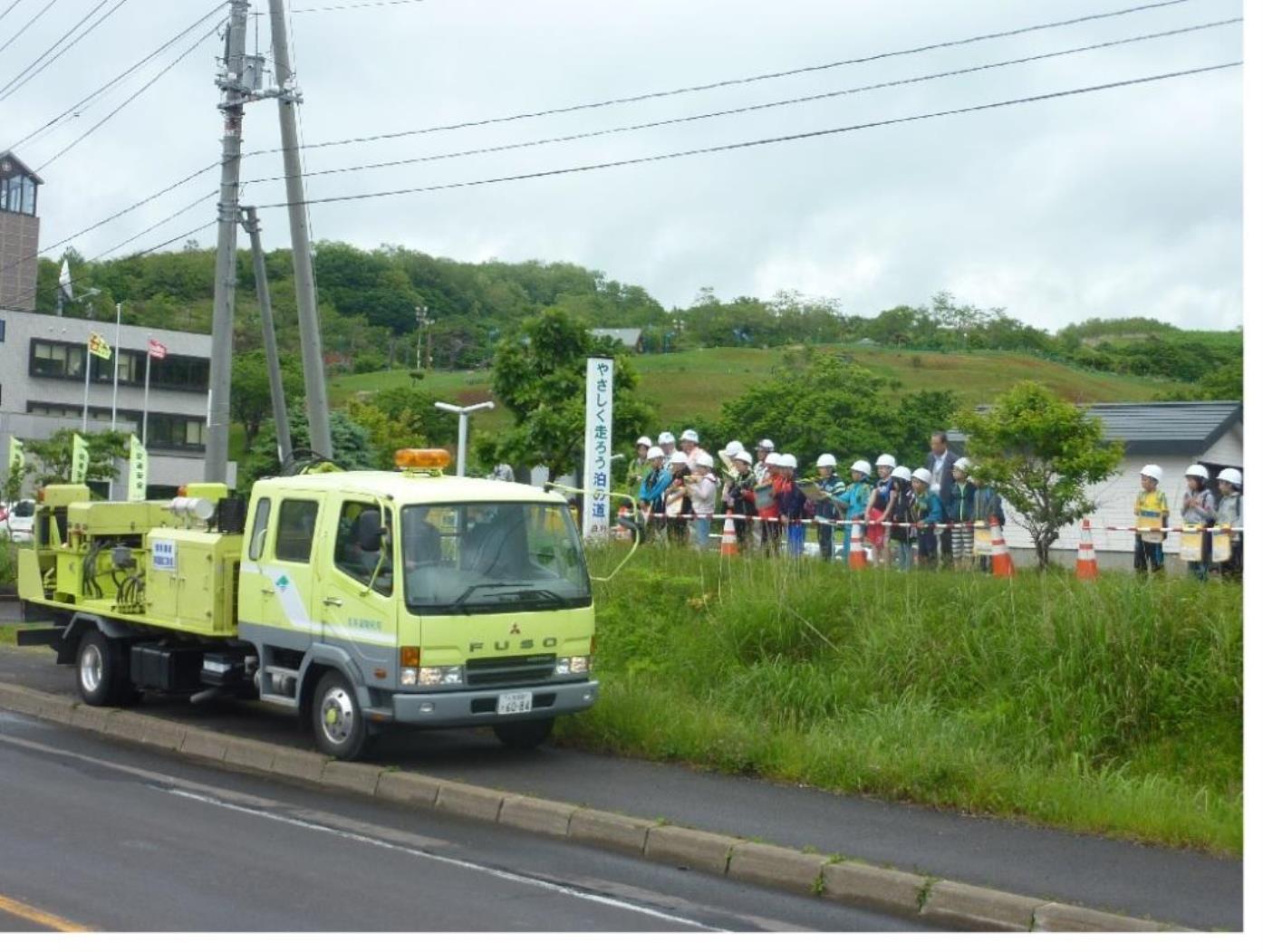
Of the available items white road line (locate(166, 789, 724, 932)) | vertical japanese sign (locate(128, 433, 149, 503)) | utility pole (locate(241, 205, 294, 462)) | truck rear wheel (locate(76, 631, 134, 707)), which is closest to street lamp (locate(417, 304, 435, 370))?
vertical japanese sign (locate(128, 433, 149, 503))

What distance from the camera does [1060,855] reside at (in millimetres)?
8984

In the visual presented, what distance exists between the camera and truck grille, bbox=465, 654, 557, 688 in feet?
38.4

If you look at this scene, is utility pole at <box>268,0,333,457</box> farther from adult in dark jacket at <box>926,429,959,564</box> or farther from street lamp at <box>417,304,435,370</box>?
street lamp at <box>417,304,435,370</box>

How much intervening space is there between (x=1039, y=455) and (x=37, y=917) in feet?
45.9

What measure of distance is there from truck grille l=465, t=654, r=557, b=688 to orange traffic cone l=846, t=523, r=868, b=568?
4.53 meters

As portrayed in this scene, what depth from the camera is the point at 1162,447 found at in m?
31.0

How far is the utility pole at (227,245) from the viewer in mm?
22156

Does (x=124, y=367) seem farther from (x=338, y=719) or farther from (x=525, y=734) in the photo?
(x=338, y=719)

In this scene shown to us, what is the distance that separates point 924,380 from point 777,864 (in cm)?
8533

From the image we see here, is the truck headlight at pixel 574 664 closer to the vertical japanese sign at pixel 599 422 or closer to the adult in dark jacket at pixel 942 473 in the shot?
the adult in dark jacket at pixel 942 473

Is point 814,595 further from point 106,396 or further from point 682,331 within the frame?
point 682,331

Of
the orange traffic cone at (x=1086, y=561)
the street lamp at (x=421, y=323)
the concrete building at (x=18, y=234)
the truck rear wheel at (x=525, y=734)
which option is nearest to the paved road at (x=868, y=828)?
the truck rear wheel at (x=525, y=734)

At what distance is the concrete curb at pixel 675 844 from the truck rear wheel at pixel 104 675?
784 millimetres

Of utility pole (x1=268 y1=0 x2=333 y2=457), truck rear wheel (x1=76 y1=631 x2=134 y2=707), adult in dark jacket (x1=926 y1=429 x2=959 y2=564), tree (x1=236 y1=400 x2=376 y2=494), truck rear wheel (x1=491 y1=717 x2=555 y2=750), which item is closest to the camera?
truck rear wheel (x1=491 y1=717 x2=555 y2=750)
